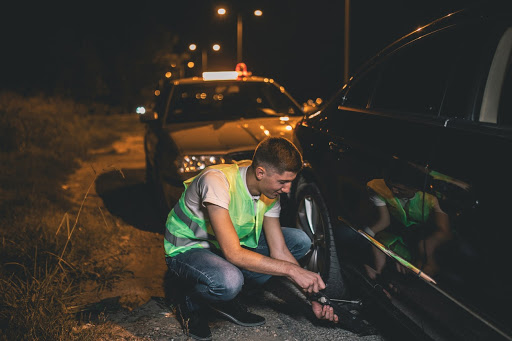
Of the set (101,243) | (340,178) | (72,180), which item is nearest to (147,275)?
(101,243)

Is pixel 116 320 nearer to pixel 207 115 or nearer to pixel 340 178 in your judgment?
pixel 340 178

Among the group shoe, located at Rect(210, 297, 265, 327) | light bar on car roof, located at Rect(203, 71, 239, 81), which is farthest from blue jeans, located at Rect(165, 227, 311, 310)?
light bar on car roof, located at Rect(203, 71, 239, 81)

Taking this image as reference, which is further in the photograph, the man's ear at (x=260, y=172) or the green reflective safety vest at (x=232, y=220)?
the green reflective safety vest at (x=232, y=220)

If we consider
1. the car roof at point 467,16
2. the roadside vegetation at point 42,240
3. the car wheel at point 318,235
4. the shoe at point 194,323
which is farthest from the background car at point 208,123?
the car roof at point 467,16

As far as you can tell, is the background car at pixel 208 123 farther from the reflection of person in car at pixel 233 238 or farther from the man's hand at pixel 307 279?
the man's hand at pixel 307 279

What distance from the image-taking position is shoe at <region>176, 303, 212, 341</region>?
3.08m

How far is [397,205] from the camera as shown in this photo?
247 centimetres

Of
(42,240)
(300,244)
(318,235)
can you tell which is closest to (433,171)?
(300,244)

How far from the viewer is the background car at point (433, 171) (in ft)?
6.13

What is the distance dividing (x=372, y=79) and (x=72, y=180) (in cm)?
610

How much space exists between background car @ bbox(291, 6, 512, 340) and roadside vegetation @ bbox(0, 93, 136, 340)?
1606mm

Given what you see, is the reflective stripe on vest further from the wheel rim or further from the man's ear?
the wheel rim

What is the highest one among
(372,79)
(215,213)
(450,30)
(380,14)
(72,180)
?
(380,14)

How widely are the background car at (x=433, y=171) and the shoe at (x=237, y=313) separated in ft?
1.80
